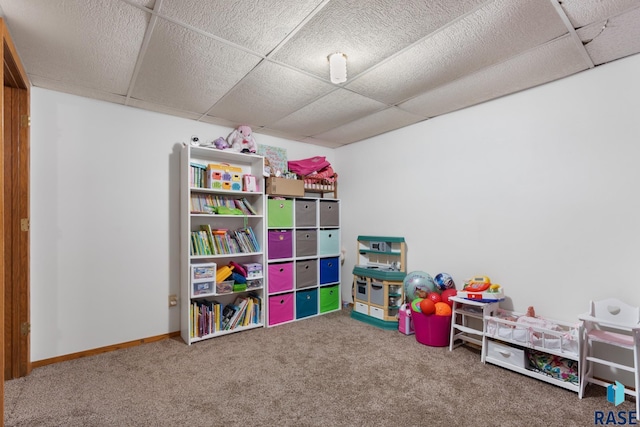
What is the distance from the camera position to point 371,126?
3500 mm

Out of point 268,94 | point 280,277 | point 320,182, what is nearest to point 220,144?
point 268,94

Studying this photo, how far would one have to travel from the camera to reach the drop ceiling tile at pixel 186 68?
1848 mm

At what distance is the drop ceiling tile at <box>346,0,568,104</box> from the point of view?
1.64 metres

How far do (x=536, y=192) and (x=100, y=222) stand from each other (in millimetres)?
3757

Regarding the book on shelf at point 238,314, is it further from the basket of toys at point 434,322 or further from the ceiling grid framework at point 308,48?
the ceiling grid framework at point 308,48

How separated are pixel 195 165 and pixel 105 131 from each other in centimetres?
81

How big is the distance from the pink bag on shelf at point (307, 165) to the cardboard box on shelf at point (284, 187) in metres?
0.24

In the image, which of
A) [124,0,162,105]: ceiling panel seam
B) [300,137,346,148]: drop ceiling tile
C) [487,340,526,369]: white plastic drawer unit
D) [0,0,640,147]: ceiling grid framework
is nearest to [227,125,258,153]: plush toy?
[0,0,640,147]: ceiling grid framework

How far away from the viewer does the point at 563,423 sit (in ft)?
5.61

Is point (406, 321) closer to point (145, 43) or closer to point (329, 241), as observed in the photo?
point (329, 241)

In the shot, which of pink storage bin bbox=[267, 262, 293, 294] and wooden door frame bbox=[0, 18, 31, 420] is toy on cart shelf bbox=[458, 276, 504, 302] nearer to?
pink storage bin bbox=[267, 262, 293, 294]

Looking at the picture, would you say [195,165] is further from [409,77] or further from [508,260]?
[508,260]

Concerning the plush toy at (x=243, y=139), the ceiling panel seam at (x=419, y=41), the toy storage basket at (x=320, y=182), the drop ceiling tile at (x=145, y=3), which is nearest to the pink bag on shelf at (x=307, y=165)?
the toy storage basket at (x=320, y=182)

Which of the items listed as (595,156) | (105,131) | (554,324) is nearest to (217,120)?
(105,131)
